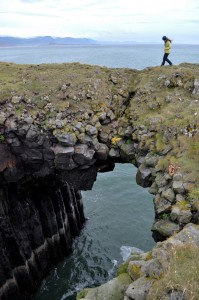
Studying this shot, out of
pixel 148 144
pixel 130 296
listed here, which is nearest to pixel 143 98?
pixel 148 144

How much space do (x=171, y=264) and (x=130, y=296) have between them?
1.97m

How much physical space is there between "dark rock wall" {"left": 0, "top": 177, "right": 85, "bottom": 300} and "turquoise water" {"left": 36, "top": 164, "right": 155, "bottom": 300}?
1.62 metres

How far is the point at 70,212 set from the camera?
40.2 metres

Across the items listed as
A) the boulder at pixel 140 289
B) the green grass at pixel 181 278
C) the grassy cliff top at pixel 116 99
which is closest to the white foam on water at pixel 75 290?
the grassy cliff top at pixel 116 99

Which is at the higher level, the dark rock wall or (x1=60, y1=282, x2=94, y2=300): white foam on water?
the dark rock wall

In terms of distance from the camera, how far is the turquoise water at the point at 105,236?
34059 millimetres

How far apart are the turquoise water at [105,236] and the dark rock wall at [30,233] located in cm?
162

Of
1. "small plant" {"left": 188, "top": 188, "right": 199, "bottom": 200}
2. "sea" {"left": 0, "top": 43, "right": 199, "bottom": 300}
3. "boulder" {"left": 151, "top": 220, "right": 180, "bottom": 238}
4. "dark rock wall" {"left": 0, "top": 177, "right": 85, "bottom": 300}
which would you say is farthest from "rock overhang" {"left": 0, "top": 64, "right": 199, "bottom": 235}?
"sea" {"left": 0, "top": 43, "right": 199, "bottom": 300}

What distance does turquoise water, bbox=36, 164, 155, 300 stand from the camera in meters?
34.1

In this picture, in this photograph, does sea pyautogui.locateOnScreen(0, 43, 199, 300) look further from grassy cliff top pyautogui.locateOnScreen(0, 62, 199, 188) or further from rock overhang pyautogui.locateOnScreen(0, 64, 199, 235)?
grassy cliff top pyautogui.locateOnScreen(0, 62, 199, 188)

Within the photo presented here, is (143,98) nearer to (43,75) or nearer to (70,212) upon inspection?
(43,75)

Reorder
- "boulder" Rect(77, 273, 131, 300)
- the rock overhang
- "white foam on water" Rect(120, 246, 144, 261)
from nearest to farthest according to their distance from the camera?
"boulder" Rect(77, 273, 131, 300), the rock overhang, "white foam on water" Rect(120, 246, 144, 261)

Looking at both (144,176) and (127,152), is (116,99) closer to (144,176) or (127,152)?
(127,152)

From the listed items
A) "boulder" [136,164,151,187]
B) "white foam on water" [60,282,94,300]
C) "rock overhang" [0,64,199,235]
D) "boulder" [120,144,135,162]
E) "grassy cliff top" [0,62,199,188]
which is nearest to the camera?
"boulder" [136,164,151,187]
